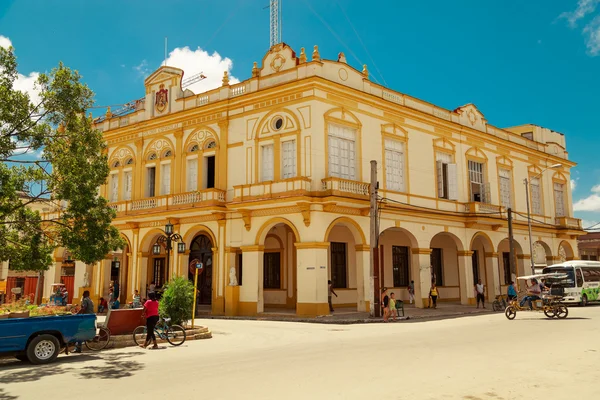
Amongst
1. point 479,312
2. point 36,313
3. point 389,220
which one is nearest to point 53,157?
point 36,313

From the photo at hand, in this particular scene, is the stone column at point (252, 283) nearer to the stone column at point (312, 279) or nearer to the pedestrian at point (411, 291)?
the stone column at point (312, 279)

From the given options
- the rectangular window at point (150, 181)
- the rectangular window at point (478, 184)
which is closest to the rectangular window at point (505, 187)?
the rectangular window at point (478, 184)

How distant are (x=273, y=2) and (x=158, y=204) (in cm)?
1209

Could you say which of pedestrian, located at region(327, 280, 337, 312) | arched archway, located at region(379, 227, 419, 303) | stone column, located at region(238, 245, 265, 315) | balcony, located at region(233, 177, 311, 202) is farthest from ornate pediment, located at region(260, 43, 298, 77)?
arched archway, located at region(379, 227, 419, 303)

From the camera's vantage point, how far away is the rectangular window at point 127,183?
30.7 metres

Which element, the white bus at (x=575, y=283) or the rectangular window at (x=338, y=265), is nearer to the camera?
the rectangular window at (x=338, y=265)

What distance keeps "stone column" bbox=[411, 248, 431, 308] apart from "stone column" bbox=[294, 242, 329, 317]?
6.42 meters

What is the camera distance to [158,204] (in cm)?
2772

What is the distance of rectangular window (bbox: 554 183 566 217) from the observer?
3809cm

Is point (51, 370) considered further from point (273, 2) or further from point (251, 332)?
point (273, 2)

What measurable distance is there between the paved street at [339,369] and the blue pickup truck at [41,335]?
36 centimetres

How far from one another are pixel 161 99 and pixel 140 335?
18317 millimetres

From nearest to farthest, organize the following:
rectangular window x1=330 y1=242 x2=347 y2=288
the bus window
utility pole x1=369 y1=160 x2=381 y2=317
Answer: utility pole x1=369 y1=160 x2=381 y2=317 < rectangular window x1=330 y1=242 x2=347 y2=288 < the bus window

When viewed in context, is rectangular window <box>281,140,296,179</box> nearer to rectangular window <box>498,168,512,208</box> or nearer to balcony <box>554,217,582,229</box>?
rectangular window <box>498,168,512,208</box>
